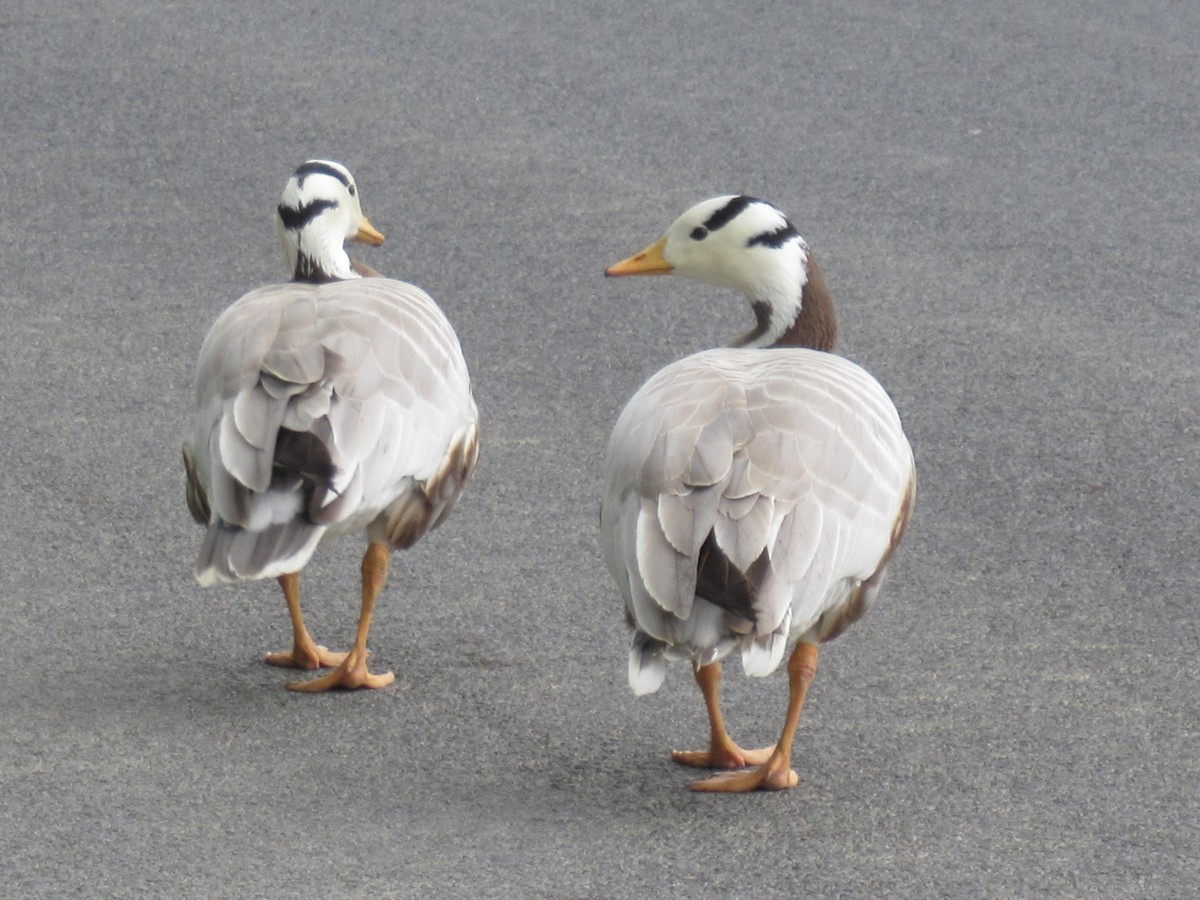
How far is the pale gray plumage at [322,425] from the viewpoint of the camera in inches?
165

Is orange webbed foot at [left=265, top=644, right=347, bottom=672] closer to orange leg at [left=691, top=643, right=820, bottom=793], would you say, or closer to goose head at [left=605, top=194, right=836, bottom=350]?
orange leg at [left=691, top=643, right=820, bottom=793]

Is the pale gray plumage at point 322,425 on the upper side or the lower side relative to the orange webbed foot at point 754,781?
upper

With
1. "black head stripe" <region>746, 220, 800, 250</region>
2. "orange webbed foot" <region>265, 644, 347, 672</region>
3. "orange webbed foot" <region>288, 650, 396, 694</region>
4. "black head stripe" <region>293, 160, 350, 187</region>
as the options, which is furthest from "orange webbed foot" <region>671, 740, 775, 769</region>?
"black head stripe" <region>293, 160, 350, 187</region>

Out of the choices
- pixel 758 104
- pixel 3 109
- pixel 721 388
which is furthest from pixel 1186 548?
pixel 3 109

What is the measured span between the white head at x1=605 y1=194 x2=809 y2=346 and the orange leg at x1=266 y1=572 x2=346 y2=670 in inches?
58.6

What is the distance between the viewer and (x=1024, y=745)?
435 centimetres

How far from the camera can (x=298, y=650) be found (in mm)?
4809

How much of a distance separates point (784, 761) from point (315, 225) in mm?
2299

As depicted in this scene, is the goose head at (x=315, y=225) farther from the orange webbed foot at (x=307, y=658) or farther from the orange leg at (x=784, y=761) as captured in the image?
the orange leg at (x=784, y=761)

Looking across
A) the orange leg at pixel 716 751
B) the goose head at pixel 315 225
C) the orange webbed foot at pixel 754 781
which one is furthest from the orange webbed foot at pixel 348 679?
the goose head at pixel 315 225

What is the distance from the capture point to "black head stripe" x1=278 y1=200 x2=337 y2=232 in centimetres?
529

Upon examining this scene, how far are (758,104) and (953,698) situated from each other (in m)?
5.59

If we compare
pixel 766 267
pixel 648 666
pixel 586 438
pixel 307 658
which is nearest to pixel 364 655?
pixel 307 658

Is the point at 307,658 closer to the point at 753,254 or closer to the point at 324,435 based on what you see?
the point at 324,435
